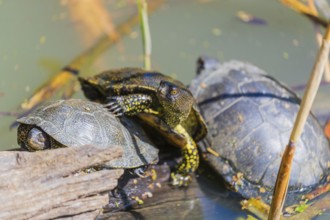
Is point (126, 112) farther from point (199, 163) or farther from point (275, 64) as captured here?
point (275, 64)

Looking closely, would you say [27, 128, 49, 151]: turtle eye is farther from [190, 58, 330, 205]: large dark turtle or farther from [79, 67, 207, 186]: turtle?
[190, 58, 330, 205]: large dark turtle

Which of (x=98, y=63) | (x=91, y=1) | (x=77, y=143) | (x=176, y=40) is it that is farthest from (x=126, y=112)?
(x=91, y=1)

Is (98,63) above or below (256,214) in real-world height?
above

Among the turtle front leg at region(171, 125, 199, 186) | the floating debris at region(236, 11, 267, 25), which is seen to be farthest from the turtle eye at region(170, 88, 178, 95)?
the floating debris at region(236, 11, 267, 25)

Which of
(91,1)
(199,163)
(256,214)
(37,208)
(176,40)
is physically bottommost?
(256,214)

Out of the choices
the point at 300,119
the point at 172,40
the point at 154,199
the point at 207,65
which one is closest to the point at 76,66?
the point at 172,40

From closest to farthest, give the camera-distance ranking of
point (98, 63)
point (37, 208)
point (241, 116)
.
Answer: point (37, 208) < point (241, 116) < point (98, 63)
